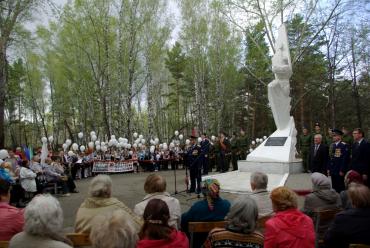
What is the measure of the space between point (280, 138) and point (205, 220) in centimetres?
1006

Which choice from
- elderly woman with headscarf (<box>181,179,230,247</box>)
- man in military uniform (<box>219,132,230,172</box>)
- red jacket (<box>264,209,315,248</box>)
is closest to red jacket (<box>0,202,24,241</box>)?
elderly woman with headscarf (<box>181,179,230,247</box>)

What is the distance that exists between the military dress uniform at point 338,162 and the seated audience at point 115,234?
687 cm

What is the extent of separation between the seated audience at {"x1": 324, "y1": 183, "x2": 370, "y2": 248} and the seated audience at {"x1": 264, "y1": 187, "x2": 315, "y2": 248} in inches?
8.1

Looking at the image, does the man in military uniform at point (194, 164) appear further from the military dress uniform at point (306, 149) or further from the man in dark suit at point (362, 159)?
the military dress uniform at point (306, 149)

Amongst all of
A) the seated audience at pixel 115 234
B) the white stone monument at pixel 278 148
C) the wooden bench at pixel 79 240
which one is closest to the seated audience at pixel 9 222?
the wooden bench at pixel 79 240

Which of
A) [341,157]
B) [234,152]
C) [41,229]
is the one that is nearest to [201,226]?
[41,229]

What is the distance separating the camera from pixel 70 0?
84.2 ft

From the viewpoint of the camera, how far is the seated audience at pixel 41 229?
2525 millimetres

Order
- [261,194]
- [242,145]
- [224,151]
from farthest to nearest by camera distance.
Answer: [242,145] → [224,151] → [261,194]

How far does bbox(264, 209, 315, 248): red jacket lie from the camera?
3.10 meters

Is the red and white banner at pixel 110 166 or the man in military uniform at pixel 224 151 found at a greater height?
the man in military uniform at pixel 224 151

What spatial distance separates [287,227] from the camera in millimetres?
3150

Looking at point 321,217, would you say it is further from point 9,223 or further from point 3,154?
point 3,154

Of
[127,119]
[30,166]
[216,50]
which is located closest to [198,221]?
[30,166]
